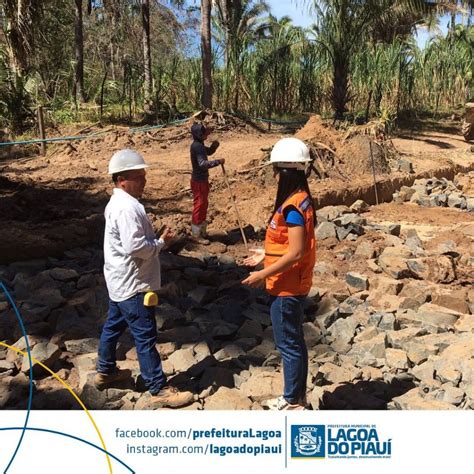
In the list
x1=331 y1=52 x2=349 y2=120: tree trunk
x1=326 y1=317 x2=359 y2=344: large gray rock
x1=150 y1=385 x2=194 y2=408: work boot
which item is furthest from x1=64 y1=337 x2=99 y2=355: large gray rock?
x1=331 y1=52 x2=349 y2=120: tree trunk

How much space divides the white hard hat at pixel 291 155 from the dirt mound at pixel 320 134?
8.62 m

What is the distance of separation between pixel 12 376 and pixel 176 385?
1.13 m

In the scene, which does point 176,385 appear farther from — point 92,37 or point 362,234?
point 92,37

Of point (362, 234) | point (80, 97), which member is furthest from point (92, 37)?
point (362, 234)

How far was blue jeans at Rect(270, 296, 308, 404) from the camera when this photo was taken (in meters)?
3.01

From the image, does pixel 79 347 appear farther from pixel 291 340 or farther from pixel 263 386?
pixel 291 340

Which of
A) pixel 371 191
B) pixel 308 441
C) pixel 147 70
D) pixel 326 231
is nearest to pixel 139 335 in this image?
pixel 308 441

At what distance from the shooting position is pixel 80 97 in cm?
1847

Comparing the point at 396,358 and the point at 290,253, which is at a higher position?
the point at 290,253

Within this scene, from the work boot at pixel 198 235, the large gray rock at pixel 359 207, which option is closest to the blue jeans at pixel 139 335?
the work boot at pixel 198 235

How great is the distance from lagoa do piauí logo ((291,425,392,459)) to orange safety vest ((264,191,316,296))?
2.38 feet

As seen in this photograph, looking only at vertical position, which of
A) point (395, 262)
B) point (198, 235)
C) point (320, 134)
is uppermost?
point (320, 134)

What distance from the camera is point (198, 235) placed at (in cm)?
697

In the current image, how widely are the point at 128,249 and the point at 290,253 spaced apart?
897 millimetres
